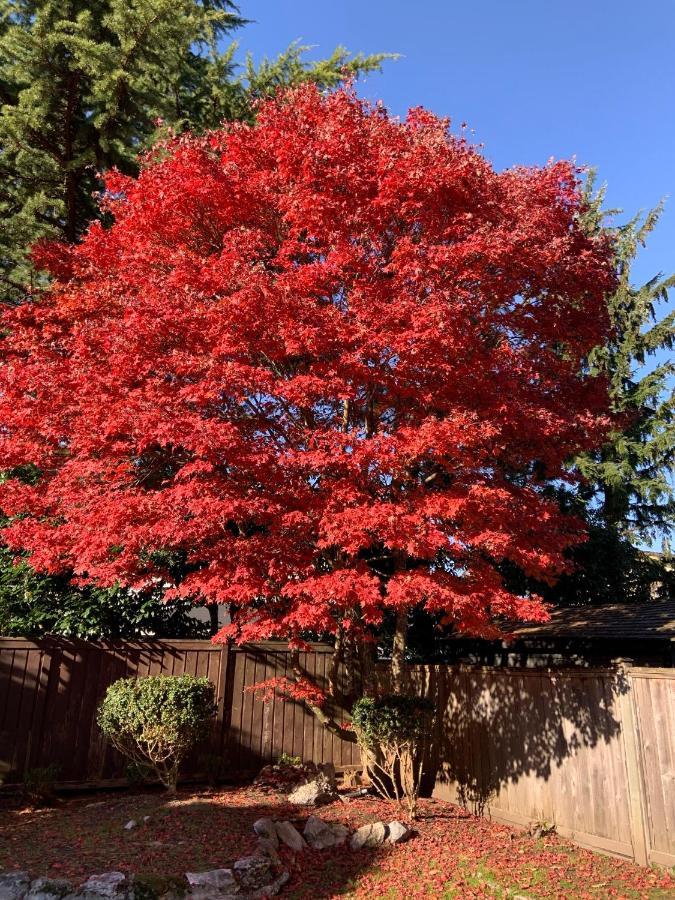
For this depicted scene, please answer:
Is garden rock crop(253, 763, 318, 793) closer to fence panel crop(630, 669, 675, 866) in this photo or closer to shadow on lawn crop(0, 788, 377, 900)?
shadow on lawn crop(0, 788, 377, 900)

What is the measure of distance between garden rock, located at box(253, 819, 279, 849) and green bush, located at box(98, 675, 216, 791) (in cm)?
189

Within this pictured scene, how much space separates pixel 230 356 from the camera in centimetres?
809

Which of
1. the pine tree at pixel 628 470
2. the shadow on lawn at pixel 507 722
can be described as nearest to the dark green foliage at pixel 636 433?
the pine tree at pixel 628 470

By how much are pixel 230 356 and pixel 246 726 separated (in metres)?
6.31

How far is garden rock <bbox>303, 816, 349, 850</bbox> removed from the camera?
22.2ft

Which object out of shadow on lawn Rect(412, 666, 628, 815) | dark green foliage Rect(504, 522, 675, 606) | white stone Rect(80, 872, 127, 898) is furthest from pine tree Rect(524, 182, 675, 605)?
white stone Rect(80, 872, 127, 898)

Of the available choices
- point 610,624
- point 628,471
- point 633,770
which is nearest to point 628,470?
point 628,471

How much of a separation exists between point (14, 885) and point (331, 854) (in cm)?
314

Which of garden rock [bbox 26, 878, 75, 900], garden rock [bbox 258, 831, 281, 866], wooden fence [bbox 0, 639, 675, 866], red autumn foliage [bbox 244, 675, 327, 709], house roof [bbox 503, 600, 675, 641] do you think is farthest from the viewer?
house roof [bbox 503, 600, 675, 641]

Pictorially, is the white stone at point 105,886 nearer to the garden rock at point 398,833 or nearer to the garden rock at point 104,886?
the garden rock at point 104,886

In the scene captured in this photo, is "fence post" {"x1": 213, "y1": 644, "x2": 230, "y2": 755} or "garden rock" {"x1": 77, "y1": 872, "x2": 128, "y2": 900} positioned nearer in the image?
"garden rock" {"x1": 77, "y1": 872, "x2": 128, "y2": 900}

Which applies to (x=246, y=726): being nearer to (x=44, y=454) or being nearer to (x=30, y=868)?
(x=30, y=868)

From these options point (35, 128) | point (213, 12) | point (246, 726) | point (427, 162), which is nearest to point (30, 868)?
point (246, 726)

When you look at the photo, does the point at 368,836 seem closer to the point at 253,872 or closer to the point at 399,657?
the point at 253,872
